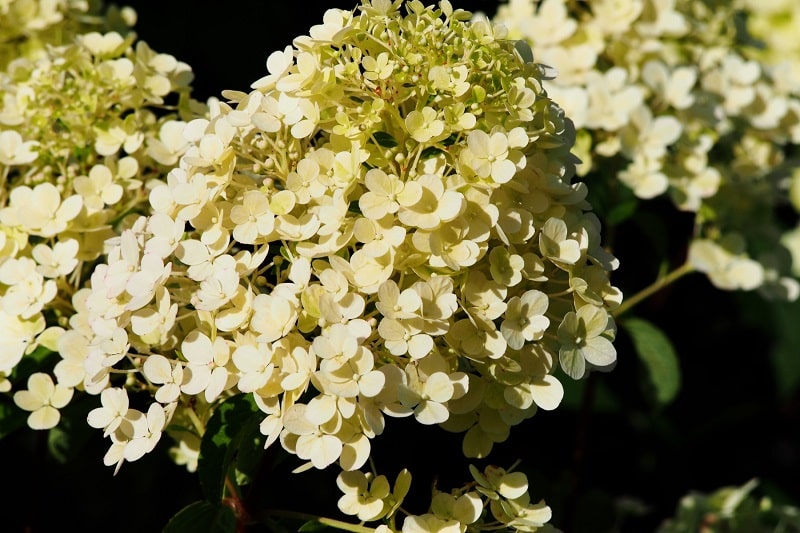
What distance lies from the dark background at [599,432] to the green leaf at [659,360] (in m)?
0.12

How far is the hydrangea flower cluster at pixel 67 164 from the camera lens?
1.01 m

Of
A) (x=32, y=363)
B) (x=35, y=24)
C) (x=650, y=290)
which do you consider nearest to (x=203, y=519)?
(x=32, y=363)

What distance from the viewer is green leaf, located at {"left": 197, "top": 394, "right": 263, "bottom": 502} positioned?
918mm

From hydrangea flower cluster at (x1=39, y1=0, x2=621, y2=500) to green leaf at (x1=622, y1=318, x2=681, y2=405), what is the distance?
0.69 metres

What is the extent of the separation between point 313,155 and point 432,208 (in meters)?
0.13

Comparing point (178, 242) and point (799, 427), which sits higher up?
point (178, 242)

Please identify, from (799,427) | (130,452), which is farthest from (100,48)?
(799,427)

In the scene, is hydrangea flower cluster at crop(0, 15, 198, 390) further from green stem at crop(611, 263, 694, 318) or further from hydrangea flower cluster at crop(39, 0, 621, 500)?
green stem at crop(611, 263, 694, 318)

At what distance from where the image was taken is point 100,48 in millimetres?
1203

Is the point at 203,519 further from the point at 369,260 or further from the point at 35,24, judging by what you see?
the point at 35,24

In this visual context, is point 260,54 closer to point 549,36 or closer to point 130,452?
point 549,36

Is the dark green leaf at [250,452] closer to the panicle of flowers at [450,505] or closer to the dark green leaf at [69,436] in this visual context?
the panicle of flowers at [450,505]

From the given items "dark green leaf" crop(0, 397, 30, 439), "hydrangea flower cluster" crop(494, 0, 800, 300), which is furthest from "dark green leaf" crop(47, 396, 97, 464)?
"hydrangea flower cluster" crop(494, 0, 800, 300)

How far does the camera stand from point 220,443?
93 centimetres
